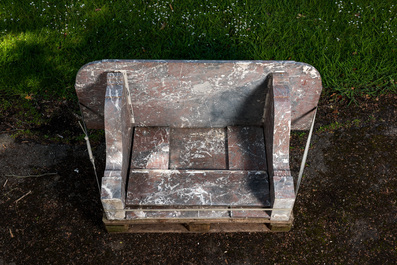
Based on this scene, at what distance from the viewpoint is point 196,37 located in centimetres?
504

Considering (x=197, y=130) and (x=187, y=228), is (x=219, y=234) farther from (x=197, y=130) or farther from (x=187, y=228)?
(x=197, y=130)

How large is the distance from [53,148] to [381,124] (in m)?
3.46

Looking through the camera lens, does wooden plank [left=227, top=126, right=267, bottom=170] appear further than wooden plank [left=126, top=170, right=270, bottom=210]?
Yes

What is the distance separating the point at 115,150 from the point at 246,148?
114 cm

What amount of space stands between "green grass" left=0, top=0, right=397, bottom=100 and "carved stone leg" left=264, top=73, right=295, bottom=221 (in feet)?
5.37

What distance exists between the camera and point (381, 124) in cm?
440

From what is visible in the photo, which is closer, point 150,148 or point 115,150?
point 115,150

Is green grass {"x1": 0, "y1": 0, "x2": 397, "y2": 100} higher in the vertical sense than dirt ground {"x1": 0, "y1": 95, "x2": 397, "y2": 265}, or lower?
higher

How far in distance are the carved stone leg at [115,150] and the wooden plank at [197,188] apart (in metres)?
0.14

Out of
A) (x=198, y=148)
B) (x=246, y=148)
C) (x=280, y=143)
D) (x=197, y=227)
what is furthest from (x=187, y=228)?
(x=280, y=143)

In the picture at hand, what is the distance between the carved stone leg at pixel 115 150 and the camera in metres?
3.08

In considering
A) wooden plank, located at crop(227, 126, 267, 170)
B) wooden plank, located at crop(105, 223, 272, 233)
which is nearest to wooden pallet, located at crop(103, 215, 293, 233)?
wooden plank, located at crop(105, 223, 272, 233)

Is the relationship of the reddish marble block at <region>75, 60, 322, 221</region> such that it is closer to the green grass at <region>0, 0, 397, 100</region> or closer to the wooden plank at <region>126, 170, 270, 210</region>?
the wooden plank at <region>126, 170, 270, 210</region>

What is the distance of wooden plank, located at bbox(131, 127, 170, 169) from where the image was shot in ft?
11.4
